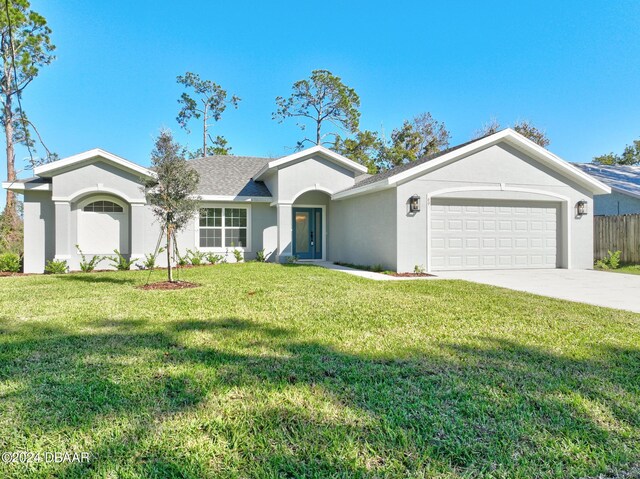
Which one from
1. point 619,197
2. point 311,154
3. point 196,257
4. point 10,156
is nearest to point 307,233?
point 311,154

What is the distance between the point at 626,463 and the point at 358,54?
26479 mm

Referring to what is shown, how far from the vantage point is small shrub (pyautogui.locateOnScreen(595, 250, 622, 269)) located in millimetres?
13445

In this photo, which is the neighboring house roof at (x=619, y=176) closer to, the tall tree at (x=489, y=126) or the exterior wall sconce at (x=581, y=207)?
the exterior wall sconce at (x=581, y=207)

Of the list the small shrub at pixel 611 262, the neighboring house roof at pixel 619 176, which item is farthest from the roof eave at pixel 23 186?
the neighboring house roof at pixel 619 176

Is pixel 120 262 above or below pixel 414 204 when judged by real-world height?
below

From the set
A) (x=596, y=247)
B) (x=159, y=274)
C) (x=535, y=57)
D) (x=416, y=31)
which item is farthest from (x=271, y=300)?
(x=535, y=57)

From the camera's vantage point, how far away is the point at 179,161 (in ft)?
30.0

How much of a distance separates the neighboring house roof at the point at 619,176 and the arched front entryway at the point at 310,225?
1405 cm

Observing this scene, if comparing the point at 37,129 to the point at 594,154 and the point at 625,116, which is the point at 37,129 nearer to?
the point at 625,116

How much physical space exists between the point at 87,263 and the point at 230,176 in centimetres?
674

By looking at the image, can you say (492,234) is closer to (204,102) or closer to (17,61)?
(17,61)

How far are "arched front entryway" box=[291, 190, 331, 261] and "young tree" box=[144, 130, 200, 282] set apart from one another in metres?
7.23

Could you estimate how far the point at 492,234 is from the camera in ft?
41.5

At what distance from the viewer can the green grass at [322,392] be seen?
2238mm
